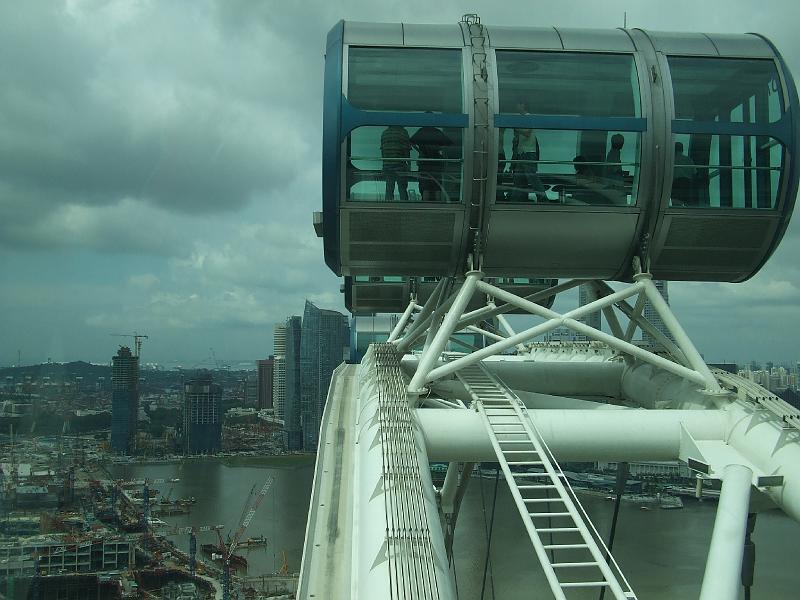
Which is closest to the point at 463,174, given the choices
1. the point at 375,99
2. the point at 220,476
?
the point at 375,99

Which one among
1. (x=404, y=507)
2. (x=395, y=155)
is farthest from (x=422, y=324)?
(x=404, y=507)

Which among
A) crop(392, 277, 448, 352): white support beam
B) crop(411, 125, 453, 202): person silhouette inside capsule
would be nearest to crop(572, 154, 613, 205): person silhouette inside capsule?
crop(411, 125, 453, 202): person silhouette inside capsule

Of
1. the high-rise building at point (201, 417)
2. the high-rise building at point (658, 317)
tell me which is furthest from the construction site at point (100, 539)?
the high-rise building at point (658, 317)

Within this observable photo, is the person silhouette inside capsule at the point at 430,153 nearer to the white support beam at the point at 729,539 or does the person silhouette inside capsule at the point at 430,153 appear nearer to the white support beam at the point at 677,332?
the white support beam at the point at 677,332

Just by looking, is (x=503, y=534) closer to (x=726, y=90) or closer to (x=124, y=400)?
(x=124, y=400)

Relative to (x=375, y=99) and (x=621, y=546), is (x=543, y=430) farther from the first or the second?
(x=621, y=546)

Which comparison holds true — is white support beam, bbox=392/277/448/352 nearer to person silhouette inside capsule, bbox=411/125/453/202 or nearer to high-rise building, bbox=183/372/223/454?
person silhouette inside capsule, bbox=411/125/453/202
